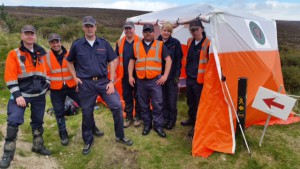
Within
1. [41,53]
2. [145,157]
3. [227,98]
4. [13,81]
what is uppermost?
[41,53]

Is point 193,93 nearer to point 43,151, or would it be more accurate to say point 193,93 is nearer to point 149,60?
point 149,60

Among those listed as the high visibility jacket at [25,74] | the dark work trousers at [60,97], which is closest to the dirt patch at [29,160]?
the dark work trousers at [60,97]

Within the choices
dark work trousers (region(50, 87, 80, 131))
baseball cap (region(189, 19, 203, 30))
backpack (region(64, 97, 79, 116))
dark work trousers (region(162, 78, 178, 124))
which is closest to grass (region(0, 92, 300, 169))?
dark work trousers (region(162, 78, 178, 124))

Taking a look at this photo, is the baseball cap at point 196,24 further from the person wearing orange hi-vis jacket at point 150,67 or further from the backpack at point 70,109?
the backpack at point 70,109

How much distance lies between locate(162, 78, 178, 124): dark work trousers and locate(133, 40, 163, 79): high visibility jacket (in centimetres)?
47

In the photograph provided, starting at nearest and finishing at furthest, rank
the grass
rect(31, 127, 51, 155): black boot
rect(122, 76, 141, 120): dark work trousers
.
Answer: the grass, rect(31, 127, 51, 155): black boot, rect(122, 76, 141, 120): dark work trousers

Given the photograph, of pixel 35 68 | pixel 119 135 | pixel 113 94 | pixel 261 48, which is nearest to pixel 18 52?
pixel 35 68

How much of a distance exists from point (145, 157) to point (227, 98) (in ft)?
5.33

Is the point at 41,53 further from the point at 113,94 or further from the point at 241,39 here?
the point at 241,39

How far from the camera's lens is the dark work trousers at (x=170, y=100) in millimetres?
5184

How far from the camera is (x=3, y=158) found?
13.4ft

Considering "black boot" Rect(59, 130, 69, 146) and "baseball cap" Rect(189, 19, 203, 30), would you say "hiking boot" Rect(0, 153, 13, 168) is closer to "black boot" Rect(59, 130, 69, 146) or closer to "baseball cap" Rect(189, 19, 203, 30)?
"black boot" Rect(59, 130, 69, 146)

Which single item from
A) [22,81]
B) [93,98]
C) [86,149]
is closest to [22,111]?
[22,81]

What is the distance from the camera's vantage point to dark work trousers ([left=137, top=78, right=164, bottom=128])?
4.88m
